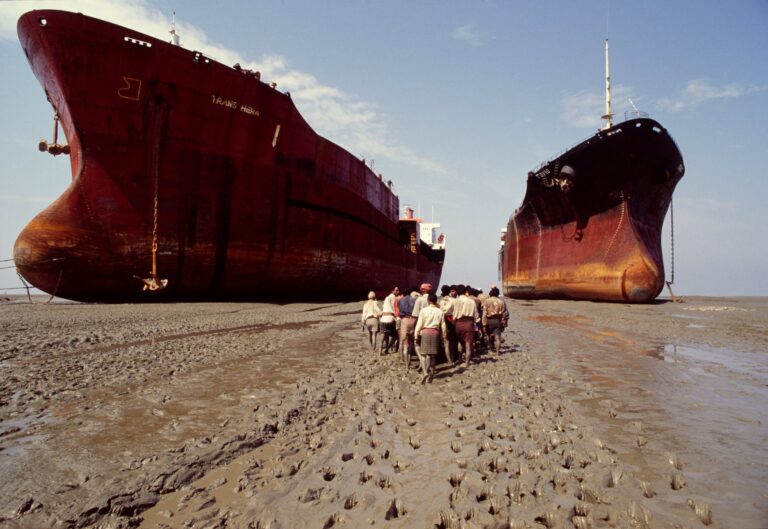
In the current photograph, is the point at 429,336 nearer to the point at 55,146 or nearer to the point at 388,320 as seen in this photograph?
the point at 388,320

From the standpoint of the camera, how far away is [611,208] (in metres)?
23.6

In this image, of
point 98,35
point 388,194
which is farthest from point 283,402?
point 388,194

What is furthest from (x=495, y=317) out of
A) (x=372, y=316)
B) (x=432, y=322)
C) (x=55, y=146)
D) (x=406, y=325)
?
(x=55, y=146)

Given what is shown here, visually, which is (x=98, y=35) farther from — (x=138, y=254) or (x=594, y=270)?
(x=594, y=270)

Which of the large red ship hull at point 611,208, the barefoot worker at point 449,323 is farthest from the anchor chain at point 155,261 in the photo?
the large red ship hull at point 611,208

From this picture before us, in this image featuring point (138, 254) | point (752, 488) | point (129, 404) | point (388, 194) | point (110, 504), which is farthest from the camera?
point (388, 194)

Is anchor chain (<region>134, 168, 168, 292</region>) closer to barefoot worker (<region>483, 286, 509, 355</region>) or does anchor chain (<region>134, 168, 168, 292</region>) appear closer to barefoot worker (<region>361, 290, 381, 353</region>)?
barefoot worker (<region>361, 290, 381, 353</region>)

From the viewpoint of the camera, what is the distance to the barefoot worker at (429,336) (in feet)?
23.2

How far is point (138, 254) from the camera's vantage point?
54.5 ft

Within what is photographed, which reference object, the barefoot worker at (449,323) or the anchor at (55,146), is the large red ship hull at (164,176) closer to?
the anchor at (55,146)

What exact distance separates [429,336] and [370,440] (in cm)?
315

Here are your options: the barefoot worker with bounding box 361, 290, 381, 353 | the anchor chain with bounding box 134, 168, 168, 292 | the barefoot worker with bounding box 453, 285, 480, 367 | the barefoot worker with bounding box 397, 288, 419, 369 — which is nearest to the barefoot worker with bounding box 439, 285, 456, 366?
the barefoot worker with bounding box 453, 285, 480, 367

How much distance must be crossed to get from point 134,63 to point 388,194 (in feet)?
70.4

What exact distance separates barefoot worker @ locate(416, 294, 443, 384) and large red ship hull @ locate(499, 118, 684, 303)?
19.3 m
